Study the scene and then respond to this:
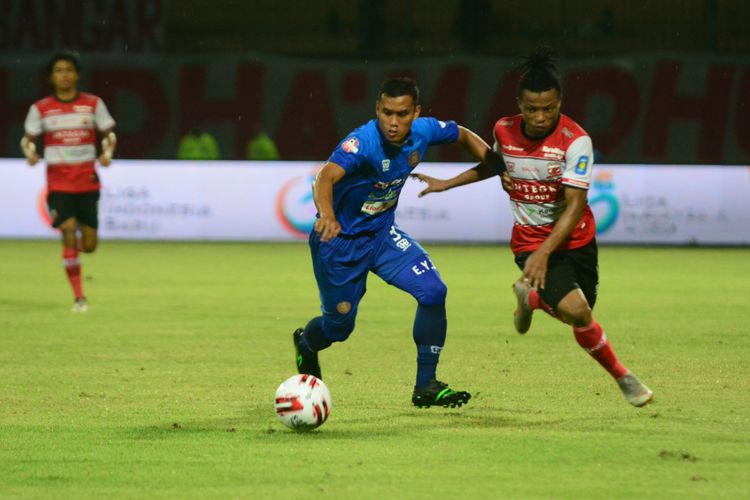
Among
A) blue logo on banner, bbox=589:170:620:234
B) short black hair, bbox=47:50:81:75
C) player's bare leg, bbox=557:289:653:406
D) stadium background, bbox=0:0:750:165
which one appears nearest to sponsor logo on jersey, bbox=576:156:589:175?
player's bare leg, bbox=557:289:653:406

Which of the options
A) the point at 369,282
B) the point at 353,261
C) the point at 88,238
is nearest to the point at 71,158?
the point at 88,238

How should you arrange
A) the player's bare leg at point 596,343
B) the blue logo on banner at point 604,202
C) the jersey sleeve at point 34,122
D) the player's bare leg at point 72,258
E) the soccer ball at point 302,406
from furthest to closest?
the blue logo on banner at point 604,202 < the jersey sleeve at point 34,122 < the player's bare leg at point 72,258 < the player's bare leg at point 596,343 < the soccer ball at point 302,406

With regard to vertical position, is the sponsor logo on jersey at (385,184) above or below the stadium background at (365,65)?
above

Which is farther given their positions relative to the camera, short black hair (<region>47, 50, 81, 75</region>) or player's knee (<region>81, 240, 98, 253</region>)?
player's knee (<region>81, 240, 98, 253</region>)

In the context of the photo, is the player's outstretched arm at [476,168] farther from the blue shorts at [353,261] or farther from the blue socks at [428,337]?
the blue socks at [428,337]

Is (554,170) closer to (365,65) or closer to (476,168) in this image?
(476,168)

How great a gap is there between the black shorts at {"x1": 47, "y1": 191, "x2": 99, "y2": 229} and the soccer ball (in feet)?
21.6

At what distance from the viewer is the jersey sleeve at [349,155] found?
22.8 ft

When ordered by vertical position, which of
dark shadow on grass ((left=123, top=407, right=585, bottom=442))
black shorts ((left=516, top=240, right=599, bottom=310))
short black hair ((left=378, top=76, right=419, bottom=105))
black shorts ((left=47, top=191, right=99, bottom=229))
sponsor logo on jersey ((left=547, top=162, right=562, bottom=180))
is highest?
short black hair ((left=378, top=76, right=419, bottom=105))

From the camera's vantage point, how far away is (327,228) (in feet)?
21.7

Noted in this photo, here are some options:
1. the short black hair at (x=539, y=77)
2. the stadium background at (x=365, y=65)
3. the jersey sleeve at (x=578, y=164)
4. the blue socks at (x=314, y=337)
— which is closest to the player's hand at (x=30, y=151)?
the blue socks at (x=314, y=337)

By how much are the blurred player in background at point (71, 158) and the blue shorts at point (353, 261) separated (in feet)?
18.8

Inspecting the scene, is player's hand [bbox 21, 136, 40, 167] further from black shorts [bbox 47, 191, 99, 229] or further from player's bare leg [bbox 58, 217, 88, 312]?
player's bare leg [bbox 58, 217, 88, 312]

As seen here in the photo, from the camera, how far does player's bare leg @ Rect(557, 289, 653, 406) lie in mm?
7059
